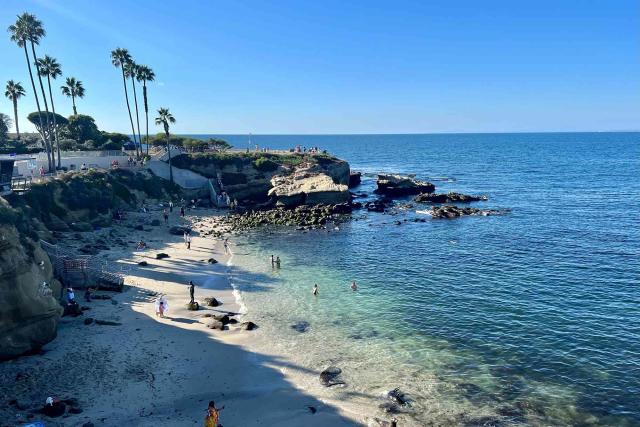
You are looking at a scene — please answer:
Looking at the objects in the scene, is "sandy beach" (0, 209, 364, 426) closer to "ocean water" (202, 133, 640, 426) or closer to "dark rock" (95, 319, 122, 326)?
"dark rock" (95, 319, 122, 326)

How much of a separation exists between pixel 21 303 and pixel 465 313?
82.1 ft

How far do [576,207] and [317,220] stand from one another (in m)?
39.0

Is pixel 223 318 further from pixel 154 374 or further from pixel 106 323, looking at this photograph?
pixel 154 374

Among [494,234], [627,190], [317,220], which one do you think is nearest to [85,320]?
[317,220]

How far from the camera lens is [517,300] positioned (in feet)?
102

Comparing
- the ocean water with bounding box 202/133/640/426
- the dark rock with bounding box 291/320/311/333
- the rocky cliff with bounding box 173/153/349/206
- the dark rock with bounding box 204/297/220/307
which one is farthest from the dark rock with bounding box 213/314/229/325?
the rocky cliff with bounding box 173/153/349/206

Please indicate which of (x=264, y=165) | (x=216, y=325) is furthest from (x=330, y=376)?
(x=264, y=165)

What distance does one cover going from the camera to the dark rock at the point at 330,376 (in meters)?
21.1

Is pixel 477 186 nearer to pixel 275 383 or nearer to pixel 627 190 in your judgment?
pixel 627 190

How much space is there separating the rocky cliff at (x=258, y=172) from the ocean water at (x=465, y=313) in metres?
16.7

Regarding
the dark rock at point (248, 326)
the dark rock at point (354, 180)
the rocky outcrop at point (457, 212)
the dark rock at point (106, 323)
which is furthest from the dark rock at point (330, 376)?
the dark rock at point (354, 180)

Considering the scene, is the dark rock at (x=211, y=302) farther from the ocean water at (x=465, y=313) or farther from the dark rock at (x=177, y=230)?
the dark rock at (x=177, y=230)

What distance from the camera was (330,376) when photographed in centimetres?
2152

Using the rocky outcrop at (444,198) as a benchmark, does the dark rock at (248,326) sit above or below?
above
